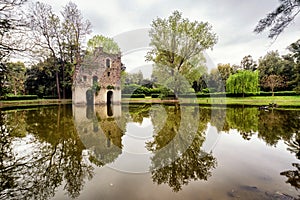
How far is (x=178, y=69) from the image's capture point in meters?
27.3

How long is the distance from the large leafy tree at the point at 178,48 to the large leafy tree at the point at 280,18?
2014cm

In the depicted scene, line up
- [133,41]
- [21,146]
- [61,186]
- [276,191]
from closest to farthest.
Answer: [276,191]
[61,186]
[21,146]
[133,41]

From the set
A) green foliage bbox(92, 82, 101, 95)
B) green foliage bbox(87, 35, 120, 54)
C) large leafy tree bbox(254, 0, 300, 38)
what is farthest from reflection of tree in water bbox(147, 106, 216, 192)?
green foliage bbox(87, 35, 120, 54)

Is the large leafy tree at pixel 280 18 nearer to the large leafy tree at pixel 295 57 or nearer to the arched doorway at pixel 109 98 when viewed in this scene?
the large leafy tree at pixel 295 57

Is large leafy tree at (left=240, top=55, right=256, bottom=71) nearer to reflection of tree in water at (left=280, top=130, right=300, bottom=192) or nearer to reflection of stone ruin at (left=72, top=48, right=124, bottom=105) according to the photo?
reflection of stone ruin at (left=72, top=48, right=124, bottom=105)

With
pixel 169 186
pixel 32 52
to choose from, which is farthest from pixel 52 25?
pixel 169 186

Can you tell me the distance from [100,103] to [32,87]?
16.1m

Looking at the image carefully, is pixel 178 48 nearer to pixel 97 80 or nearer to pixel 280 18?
pixel 97 80

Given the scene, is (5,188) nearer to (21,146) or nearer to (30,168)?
(30,168)

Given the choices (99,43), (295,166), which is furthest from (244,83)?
(295,166)

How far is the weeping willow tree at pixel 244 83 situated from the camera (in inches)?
1094

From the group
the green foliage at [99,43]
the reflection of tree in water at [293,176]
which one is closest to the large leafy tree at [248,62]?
the green foliage at [99,43]

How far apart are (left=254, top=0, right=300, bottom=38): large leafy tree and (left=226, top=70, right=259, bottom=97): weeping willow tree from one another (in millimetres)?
24938

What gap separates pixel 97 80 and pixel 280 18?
74.6ft
